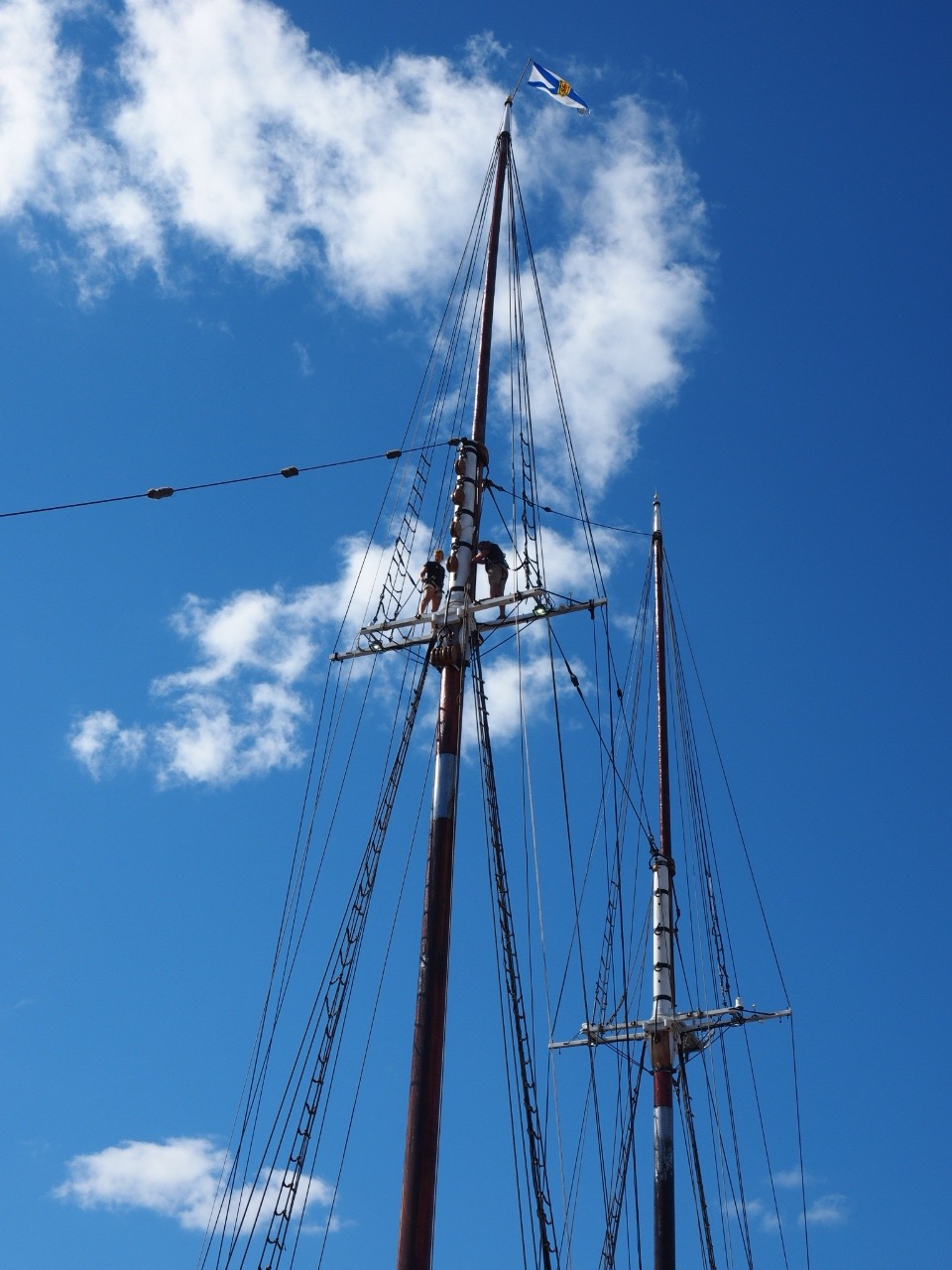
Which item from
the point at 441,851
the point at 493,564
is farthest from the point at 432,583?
the point at 441,851

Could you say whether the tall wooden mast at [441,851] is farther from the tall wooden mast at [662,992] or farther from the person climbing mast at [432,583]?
the tall wooden mast at [662,992]

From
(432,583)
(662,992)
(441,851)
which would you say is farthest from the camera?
(662,992)

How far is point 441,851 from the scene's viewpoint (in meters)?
19.4

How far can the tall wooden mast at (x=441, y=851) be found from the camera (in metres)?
16.5

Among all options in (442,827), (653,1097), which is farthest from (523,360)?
(653,1097)

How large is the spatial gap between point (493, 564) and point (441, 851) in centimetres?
565

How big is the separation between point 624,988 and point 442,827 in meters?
16.6

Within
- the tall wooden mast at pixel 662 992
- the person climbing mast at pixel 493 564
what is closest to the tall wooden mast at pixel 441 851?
the person climbing mast at pixel 493 564

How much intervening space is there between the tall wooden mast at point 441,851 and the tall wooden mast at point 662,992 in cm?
1475

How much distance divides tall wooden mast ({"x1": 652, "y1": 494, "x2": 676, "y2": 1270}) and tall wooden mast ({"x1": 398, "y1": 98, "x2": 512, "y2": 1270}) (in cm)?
1475

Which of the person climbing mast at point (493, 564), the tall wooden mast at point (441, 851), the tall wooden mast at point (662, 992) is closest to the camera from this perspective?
the tall wooden mast at point (441, 851)

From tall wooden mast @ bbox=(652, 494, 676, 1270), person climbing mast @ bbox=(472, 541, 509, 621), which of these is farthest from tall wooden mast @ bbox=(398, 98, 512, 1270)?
tall wooden mast @ bbox=(652, 494, 676, 1270)

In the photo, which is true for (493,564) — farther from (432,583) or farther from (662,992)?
(662,992)

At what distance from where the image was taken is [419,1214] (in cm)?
1633
